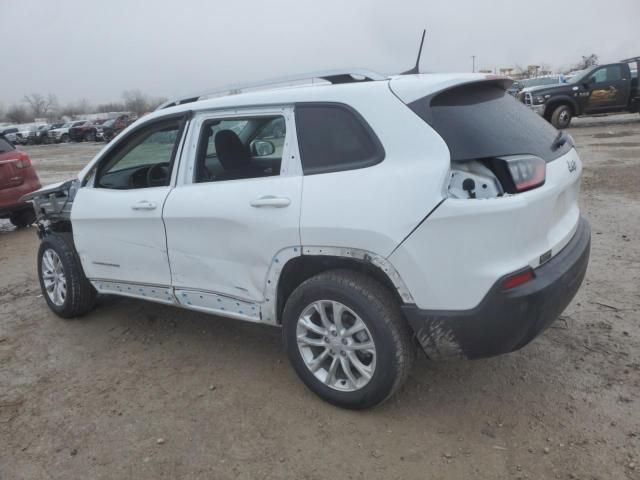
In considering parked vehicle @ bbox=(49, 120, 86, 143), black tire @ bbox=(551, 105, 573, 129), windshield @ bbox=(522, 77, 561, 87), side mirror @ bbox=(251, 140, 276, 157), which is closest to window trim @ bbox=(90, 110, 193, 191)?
side mirror @ bbox=(251, 140, 276, 157)

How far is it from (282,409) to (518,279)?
148 cm

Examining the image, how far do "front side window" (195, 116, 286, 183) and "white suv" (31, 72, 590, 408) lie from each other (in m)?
0.01

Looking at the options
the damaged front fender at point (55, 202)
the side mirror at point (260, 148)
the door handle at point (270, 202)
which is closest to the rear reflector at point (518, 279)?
the door handle at point (270, 202)

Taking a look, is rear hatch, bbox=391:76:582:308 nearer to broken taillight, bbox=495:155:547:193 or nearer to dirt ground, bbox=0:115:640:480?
broken taillight, bbox=495:155:547:193

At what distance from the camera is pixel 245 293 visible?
3152 millimetres

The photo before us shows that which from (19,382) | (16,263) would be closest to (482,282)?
(19,382)

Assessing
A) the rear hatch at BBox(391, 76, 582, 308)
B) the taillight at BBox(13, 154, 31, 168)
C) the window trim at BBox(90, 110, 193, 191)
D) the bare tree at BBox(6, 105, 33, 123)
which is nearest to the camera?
the rear hatch at BBox(391, 76, 582, 308)

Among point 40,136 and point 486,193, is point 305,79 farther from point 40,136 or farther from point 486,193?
point 40,136

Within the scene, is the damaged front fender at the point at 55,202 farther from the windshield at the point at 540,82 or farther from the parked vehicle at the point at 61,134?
the parked vehicle at the point at 61,134

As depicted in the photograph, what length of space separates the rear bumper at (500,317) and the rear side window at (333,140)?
0.79 m

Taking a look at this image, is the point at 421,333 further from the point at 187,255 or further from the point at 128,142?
the point at 128,142

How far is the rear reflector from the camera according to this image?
7.74ft

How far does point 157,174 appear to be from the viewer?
12.8 ft

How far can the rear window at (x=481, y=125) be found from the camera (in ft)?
8.16
